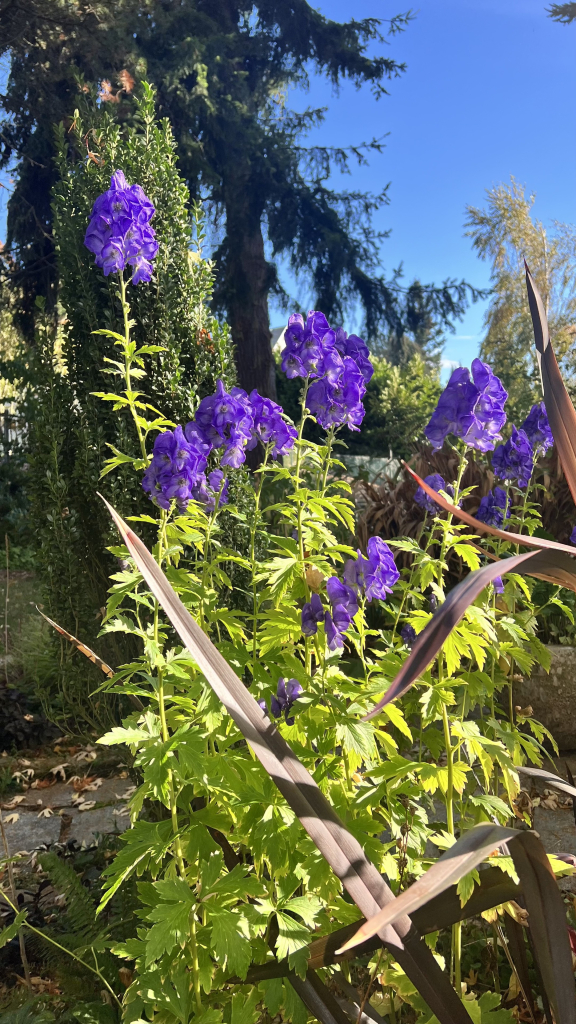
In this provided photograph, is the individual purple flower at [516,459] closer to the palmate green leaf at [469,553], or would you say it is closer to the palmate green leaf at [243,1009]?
the palmate green leaf at [469,553]

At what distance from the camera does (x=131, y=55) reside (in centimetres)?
986

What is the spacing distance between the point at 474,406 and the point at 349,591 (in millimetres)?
609

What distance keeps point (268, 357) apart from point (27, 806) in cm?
766

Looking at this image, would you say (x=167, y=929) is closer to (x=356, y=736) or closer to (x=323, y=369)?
(x=356, y=736)

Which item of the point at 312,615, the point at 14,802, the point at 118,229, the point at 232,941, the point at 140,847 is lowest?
the point at 14,802

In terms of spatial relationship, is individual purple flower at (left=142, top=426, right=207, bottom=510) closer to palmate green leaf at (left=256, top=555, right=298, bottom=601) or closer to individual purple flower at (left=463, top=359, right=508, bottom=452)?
palmate green leaf at (left=256, top=555, right=298, bottom=601)

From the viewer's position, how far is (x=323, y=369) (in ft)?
6.72

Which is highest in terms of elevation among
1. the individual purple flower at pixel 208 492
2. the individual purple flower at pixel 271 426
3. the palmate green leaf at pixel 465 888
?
the individual purple flower at pixel 271 426

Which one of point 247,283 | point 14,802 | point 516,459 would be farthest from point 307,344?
point 247,283

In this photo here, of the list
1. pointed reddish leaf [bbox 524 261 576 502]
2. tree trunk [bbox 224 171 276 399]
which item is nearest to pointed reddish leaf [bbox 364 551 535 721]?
pointed reddish leaf [bbox 524 261 576 502]

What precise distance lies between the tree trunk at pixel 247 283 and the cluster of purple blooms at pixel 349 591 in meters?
8.43

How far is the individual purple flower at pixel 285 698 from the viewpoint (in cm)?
172

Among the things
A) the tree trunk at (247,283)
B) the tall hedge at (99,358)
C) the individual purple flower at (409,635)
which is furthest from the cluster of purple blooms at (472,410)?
the tree trunk at (247,283)

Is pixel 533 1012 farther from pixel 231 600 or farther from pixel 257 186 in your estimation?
pixel 257 186
